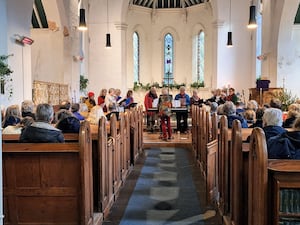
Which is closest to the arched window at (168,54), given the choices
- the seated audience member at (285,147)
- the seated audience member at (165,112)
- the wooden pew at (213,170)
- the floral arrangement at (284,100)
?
the seated audience member at (165,112)

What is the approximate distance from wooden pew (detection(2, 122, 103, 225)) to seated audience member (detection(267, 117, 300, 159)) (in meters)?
1.58

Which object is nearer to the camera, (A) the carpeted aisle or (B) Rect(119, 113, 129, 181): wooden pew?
(A) the carpeted aisle

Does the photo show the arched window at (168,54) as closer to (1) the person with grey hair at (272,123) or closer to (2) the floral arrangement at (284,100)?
(2) the floral arrangement at (284,100)

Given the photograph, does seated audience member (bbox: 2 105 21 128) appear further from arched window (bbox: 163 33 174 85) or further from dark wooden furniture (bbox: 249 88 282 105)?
arched window (bbox: 163 33 174 85)

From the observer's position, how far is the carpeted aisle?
13.7ft

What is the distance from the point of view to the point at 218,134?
478 cm

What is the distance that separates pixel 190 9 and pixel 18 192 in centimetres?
1618

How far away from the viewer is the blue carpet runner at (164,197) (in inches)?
164

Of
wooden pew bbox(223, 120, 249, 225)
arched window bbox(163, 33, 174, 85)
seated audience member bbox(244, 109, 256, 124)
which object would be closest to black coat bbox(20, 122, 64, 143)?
wooden pew bbox(223, 120, 249, 225)

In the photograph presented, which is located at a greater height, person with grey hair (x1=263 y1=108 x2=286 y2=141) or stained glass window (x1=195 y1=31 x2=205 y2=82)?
stained glass window (x1=195 y1=31 x2=205 y2=82)

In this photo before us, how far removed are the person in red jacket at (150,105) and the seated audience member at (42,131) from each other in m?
7.81

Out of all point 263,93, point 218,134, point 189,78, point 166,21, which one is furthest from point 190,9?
point 218,134

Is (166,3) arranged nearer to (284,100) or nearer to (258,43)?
(258,43)

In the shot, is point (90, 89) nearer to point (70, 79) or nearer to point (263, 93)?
point (70, 79)
